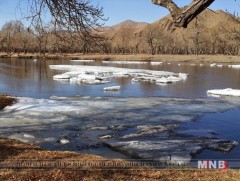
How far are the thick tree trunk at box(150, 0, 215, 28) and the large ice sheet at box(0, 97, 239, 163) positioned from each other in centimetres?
465

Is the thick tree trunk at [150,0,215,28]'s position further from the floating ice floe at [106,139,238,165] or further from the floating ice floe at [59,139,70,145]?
the floating ice floe at [59,139,70,145]

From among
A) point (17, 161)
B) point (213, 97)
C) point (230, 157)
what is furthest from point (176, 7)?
point (213, 97)

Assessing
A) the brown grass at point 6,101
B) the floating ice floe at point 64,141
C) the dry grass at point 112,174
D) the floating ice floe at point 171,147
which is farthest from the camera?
the brown grass at point 6,101

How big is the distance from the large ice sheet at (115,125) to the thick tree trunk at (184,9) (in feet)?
15.2

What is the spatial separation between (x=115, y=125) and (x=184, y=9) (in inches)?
329

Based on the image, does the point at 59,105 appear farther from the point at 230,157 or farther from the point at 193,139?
the point at 230,157

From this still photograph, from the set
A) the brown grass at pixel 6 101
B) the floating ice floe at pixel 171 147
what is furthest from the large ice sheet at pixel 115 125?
the brown grass at pixel 6 101

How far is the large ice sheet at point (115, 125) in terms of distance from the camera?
10.2 m

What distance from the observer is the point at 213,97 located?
22.0 m

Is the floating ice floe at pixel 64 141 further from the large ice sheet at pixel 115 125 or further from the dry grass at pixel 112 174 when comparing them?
the dry grass at pixel 112 174

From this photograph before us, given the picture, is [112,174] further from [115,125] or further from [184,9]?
[115,125]

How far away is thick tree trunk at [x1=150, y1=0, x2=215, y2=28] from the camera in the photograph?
16.5 feet

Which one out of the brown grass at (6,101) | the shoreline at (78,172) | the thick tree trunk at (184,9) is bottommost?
the brown grass at (6,101)

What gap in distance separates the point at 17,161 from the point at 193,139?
5.86m
